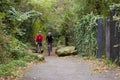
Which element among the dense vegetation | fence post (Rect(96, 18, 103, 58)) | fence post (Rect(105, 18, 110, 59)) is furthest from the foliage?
fence post (Rect(105, 18, 110, 59))

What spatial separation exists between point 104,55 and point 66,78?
661cm

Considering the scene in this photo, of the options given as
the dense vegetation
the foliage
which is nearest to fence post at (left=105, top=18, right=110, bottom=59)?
the dense vegetation

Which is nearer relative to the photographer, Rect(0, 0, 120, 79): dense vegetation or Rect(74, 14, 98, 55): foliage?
Rect(0, 0, 120, 79): dense vegetation

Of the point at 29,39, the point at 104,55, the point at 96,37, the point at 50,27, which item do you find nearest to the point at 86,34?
the point at 96,37

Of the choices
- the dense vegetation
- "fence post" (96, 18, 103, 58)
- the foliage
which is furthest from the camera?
the foliage

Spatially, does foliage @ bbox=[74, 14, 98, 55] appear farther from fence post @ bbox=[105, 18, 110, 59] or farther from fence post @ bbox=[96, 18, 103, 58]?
fence post @ bbox=[105, 18, 110, 59]

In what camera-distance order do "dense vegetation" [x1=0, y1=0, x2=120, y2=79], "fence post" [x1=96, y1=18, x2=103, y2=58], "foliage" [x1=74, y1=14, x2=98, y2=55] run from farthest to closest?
1. "foliage" [x1=74, y1=14, x2=98, y2=55]
2. "fence post" [x1=96, y1=18, x2=103, y2=58]
3. "dense vegetation" [x1=0, y1=0, x2=120, y2=79]

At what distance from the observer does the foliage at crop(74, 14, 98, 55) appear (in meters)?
20.6

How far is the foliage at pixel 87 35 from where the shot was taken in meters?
20.6

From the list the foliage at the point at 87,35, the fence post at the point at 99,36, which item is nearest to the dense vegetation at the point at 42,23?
the foliage at the point at 87,35

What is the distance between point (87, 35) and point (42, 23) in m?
11.0

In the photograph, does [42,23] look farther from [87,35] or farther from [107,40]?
[107,40]

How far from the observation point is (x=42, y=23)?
3231 cm

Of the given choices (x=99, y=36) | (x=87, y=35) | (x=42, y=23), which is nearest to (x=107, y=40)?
(x=99, y=36)
